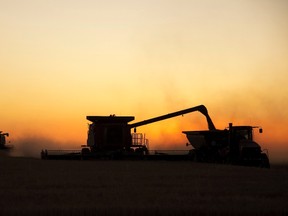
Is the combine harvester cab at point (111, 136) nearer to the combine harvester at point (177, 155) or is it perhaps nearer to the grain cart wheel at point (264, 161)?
the combine harvester at point (177, 155)

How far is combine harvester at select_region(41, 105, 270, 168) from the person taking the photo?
36.5 meters

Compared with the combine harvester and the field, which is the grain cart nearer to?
the combine harvester

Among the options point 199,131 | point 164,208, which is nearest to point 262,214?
point 164,208

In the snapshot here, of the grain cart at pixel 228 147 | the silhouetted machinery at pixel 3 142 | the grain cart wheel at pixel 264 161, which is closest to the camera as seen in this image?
the grain cart wheel at pixel 264 161

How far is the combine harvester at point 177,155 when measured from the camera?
120 feet

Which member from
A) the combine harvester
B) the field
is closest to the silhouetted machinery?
the combine harvester

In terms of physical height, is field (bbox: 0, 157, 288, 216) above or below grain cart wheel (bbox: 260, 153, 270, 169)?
below

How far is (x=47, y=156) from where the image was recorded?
43.5 metres

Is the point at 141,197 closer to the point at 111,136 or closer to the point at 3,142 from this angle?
the point at 111,136

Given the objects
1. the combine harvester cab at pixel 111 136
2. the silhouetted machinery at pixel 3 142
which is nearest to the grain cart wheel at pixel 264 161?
the combine harvester cab at pixel 111 136

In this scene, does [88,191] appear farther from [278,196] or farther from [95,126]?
[95,126]

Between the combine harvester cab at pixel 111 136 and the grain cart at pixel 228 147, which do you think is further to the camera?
the combine harvester cab at pixel 111 136

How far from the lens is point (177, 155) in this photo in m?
41.9

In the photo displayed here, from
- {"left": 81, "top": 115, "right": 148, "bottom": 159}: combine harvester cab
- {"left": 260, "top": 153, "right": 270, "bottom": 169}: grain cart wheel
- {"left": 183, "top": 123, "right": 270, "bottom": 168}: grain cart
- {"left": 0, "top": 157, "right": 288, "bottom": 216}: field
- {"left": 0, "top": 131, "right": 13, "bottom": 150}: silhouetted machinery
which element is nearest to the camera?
{"left": 0, "top": 157, "right": 288, "bottom": 216}: field
